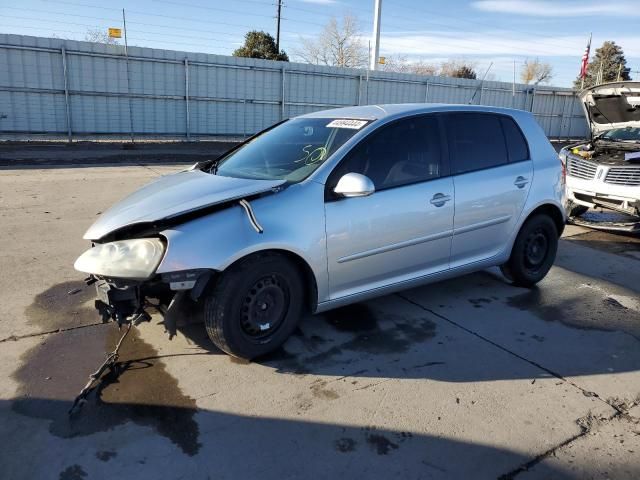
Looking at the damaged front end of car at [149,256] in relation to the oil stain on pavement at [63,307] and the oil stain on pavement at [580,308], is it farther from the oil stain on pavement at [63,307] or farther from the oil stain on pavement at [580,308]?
the oil stain on pavement at [580,308]

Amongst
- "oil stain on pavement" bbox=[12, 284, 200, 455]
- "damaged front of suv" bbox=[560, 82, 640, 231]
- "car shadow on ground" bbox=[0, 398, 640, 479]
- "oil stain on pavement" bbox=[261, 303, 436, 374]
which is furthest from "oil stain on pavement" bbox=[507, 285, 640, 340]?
"oil stain on pavement" bbox=[12, 284, 200, 455]

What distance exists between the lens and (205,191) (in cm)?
357

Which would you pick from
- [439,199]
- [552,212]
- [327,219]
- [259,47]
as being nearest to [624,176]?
[552,212]

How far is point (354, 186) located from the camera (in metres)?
3.49

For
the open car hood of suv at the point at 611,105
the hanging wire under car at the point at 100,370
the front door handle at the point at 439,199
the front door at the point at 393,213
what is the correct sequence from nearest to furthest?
the hanging wire under car at the point at 100,370
the front door at the point at 393,213
the front door handle at the point at 439,199
the open car hood of suv at the point at 611,105

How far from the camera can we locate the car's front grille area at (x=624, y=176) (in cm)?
698

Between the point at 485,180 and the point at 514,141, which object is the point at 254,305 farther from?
the point at 514,141

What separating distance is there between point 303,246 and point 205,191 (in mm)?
794

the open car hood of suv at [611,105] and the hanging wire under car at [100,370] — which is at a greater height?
the open car hood of suv at [611,105]

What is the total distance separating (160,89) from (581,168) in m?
14.3

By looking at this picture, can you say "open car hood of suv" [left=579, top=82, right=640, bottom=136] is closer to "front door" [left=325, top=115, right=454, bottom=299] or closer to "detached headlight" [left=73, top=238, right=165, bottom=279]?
"front door" [left=325, top=115, right=454, bottom=299]

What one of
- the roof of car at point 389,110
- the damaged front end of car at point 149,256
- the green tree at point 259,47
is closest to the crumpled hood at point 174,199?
the damaged front end of car at point 149,256

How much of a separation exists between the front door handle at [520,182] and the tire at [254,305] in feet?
7.73

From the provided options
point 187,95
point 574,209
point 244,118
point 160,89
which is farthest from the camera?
point 244,118
